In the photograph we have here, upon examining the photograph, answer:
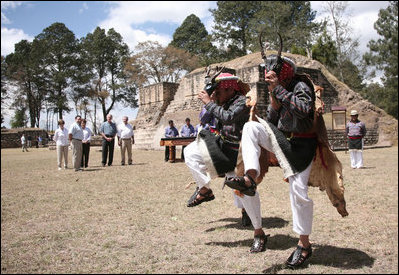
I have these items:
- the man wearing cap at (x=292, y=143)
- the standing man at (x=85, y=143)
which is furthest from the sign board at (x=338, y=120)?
the man wearing cap at (x=292, y=143)

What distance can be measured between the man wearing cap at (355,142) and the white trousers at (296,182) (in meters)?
8.67

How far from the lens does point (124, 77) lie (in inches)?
1618

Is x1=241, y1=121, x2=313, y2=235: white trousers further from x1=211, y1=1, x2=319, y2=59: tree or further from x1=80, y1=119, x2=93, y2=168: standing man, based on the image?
x1=211, y1=1, x2=319, y2=59: tree

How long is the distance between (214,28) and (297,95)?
32993 mm

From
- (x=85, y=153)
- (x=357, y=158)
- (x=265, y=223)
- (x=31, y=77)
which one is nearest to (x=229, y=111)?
(x=265, y=223)

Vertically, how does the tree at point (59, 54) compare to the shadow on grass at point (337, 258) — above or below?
above

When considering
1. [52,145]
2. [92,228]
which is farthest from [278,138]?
[52,145]

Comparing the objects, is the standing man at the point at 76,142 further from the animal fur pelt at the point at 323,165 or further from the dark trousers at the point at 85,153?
the animal fur pelt at the point at 323,165

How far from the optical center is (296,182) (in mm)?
3020

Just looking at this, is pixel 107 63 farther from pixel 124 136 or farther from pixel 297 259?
pixel 297 259

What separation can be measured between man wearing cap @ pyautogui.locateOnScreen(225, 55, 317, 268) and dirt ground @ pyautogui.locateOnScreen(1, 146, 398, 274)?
0.35 meters

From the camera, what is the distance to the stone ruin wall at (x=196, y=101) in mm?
20859

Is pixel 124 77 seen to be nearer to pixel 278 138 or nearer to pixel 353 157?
pixel 353 157

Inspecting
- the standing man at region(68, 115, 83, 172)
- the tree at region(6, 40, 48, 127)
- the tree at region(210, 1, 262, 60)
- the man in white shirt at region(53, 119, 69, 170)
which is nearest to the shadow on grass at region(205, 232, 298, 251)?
the standing man at region(68, 115, 83, 172)
